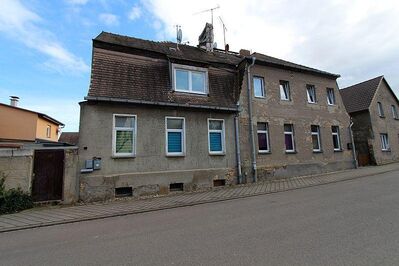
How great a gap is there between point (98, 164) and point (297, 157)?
37.9 ft

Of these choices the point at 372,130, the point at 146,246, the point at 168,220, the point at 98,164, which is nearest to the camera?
the point at 146,246

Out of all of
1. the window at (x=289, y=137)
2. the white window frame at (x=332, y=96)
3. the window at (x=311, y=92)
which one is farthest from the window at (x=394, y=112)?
the window at (x=289, y=137)

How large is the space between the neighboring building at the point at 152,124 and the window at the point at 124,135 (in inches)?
1.7

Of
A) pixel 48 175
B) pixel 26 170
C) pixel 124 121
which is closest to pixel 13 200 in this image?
pixel 26 170

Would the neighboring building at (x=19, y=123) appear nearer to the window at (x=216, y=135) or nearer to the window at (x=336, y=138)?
the window at (x=216, y=135)

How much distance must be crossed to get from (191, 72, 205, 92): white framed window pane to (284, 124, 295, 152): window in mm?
6076

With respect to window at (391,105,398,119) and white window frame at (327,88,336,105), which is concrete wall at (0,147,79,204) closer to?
white window frame at (327,88,336,105)

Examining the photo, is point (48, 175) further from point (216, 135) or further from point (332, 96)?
point (332, 96)

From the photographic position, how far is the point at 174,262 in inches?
176

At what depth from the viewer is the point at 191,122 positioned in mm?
14094

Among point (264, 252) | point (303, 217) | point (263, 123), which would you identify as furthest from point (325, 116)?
point (264, 252)

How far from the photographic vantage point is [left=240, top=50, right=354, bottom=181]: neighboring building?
16.0 metres

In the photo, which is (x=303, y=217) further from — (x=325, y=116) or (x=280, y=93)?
(x=325, y=116)

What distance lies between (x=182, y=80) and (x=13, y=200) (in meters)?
9.05
